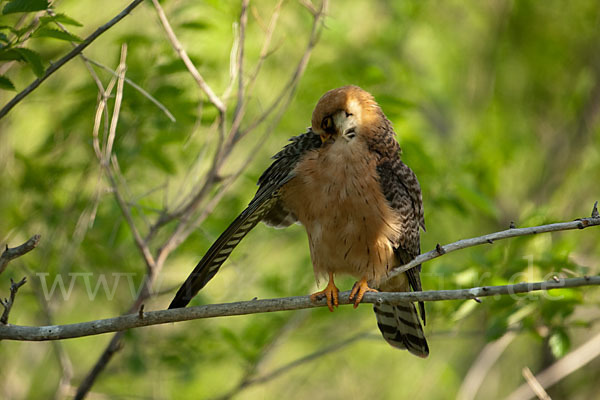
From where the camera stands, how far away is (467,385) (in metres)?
6.13

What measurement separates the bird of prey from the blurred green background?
347 mm

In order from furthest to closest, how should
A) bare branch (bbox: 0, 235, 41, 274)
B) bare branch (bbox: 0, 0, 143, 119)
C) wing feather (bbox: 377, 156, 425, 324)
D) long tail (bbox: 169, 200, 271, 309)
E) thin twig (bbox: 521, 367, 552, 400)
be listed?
1. wing feather (bbox: 377, 156, 425, 324)
2. thin twig (bbox: 521, 367, 552, 400)
3. long tail (bbox: 169, 200, 271, 309)
4. bare branch (bbox: 0, 0, 143, 119)
5. bare branch (bbox: 0, 235, 41, 274)

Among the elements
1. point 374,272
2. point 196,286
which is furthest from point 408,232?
point 196,286

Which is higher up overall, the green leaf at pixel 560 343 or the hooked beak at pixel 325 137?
the hooked beak at pixel 325 137

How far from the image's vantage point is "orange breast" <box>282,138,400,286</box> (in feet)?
12.8

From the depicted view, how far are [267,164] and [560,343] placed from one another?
310 centimetres

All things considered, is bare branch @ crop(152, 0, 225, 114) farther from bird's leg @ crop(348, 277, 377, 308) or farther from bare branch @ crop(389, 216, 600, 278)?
bare branch @ crop(389, 216, 600, 278)

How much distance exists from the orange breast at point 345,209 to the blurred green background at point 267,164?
1.37 ft


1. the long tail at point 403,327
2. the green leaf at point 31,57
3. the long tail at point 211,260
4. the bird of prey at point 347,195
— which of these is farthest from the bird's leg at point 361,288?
the green leaf at point 31,57

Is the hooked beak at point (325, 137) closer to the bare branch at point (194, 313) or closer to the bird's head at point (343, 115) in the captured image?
the bird's head at point (343, 115)

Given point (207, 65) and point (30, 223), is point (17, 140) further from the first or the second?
point (207, 65)

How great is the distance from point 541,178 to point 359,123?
15.3 ft

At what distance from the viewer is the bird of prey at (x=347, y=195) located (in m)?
3.92

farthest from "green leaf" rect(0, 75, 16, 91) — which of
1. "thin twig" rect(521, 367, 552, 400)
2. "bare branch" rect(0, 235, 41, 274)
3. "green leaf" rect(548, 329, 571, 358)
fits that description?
"green leaf" rect(548, 329, 571, 358)
